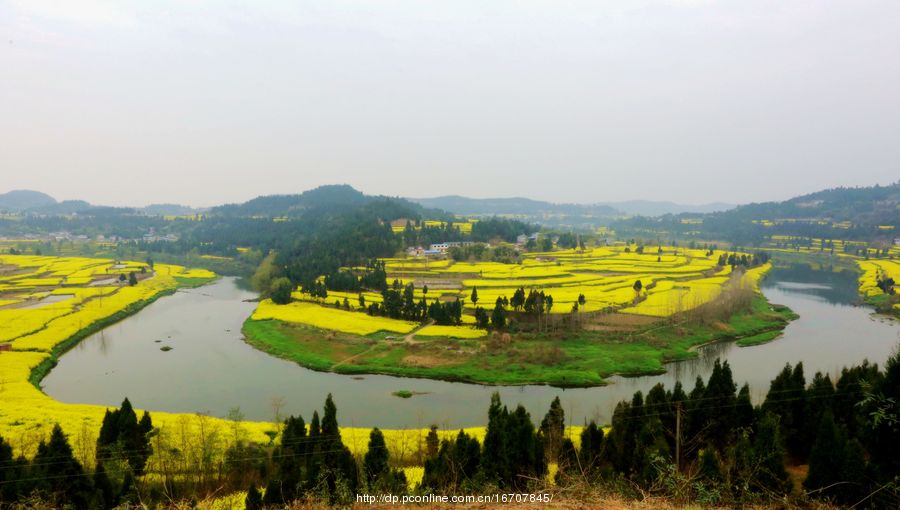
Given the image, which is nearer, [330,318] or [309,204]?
[330,318]

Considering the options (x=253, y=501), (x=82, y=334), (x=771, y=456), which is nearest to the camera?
(x=253, y=501)

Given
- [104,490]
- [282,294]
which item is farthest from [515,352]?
[282,294]

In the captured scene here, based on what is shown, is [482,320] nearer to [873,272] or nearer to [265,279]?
[265,279]

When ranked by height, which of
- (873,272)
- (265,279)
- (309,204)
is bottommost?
(265,279)

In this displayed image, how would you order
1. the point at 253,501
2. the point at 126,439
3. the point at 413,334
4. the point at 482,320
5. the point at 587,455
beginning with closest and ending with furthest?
the point at 253,501 → the point at 587,455 → the point at 126,439 → the point at 413,334 → the point at 482,320

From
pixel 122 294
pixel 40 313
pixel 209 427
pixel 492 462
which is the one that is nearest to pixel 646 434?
pixel 492 462

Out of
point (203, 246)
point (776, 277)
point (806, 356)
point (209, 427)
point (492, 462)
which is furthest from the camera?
point (203, 246)

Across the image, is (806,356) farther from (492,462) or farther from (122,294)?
(122,294)
